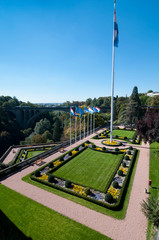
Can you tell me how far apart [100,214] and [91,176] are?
523 cm

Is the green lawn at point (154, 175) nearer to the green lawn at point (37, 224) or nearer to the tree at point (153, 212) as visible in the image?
the tree at point (153, 212)

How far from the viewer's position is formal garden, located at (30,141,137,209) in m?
12.0

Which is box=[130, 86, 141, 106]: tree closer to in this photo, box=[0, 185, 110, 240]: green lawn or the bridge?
the bridge

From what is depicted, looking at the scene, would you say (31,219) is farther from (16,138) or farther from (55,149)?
(16,138)

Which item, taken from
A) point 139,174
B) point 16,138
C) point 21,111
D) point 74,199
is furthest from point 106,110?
point 74,199

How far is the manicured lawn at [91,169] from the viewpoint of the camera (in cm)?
1427

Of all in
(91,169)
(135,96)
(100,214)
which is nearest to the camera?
(100,214)

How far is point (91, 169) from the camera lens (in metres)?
16.9

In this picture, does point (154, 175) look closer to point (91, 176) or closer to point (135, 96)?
point (91, 176)

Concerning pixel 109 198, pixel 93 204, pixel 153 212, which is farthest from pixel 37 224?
pixel 153 212

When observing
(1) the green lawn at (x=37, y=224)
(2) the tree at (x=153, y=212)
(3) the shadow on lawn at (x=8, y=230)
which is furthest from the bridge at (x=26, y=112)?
(2) the tree at (x=153, y=212)

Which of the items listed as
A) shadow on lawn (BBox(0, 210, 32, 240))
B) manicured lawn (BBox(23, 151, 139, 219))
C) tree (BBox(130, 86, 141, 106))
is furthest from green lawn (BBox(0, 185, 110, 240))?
tree (BBox(130, 86, 141, 106))

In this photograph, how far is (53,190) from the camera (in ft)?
42.2

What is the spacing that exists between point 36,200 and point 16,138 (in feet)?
131
